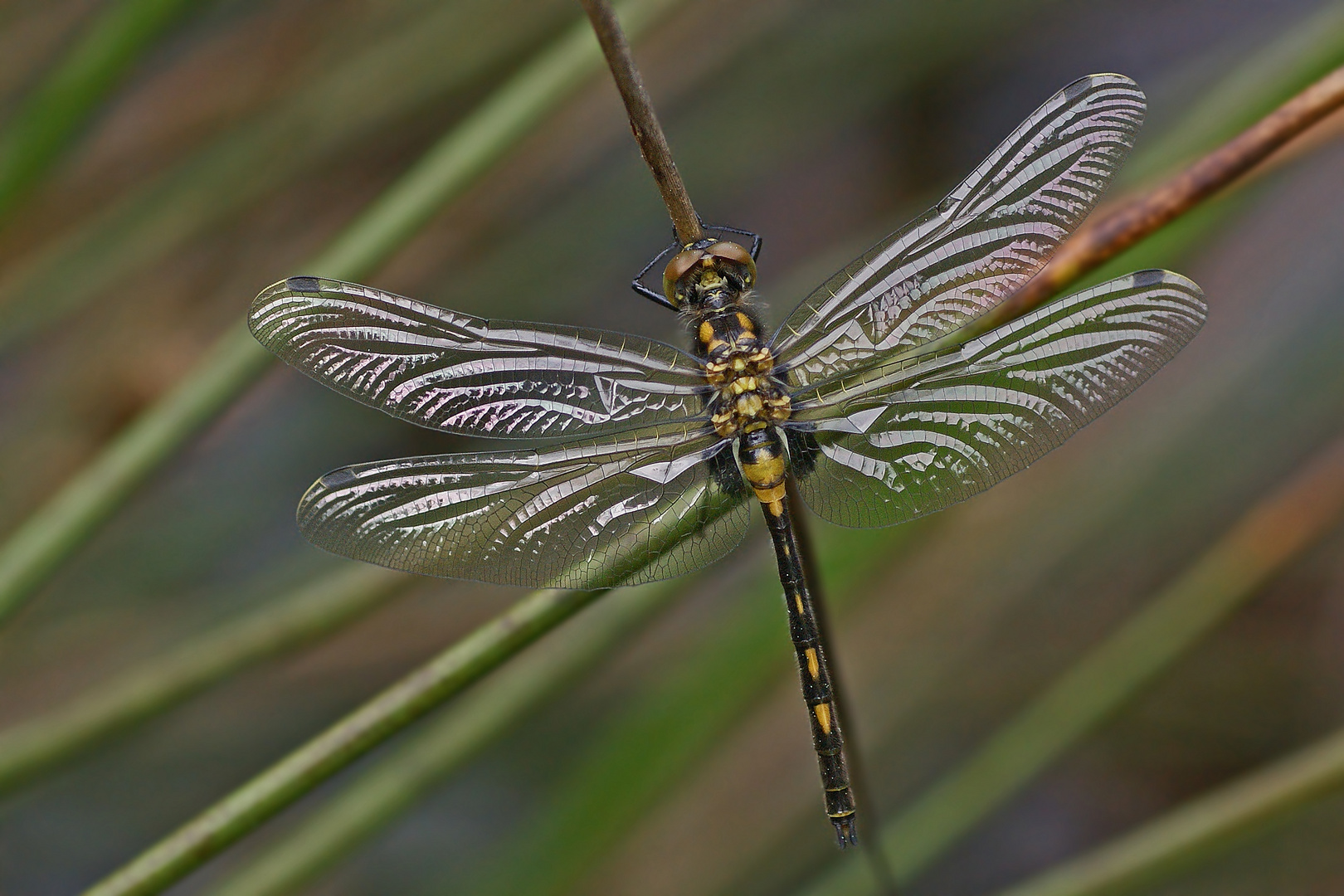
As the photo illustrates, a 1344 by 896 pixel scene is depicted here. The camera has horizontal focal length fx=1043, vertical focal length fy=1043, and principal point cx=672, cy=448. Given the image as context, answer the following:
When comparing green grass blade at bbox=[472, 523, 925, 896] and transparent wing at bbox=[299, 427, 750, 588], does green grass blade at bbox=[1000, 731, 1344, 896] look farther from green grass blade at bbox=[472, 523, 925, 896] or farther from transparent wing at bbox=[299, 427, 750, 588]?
transparent wing at bbox=[299, 427, 750, 588]

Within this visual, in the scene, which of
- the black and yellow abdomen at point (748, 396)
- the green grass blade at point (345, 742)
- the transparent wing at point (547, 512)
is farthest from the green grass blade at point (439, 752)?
the green grass blade at point (345, 742)

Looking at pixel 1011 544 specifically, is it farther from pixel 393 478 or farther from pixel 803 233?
pixel 393 478

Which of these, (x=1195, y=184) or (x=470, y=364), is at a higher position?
(x=470, y=364)

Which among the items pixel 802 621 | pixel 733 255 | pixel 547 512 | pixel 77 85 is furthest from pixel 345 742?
pixel 77 85

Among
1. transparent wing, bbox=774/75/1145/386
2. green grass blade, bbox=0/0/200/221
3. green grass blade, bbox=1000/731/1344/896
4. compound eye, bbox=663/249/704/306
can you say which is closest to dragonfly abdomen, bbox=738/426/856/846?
transparent wing, bbox=774/75/1145/386

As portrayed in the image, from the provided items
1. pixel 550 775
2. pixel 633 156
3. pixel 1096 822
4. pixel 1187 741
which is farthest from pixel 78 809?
pixel 1187 741

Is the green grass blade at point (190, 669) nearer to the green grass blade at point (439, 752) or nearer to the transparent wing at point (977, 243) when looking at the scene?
the green grass blade at point (439, 752)

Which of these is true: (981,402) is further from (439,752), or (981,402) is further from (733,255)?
(439,752)
